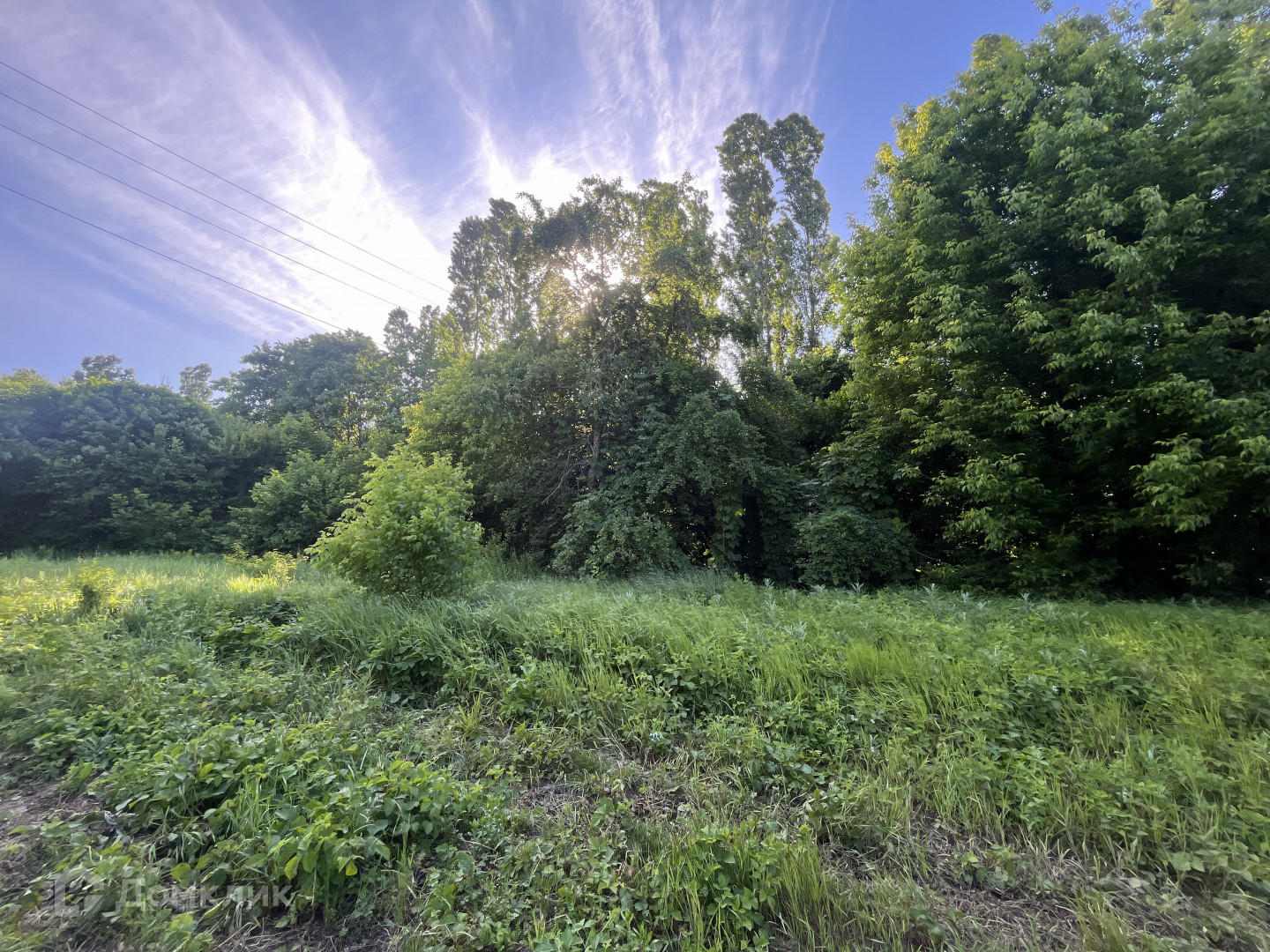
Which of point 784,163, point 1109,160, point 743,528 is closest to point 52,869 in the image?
point 743,528

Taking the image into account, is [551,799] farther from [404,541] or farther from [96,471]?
[96,471]

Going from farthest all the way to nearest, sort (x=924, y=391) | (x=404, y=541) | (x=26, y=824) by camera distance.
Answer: (x=924, y=391)
(x=404, y=541)
(x=26, y=824)

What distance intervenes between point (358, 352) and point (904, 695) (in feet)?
A: 98.7

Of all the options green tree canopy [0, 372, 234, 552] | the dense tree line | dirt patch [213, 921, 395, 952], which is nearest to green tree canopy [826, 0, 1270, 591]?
the dense tree line

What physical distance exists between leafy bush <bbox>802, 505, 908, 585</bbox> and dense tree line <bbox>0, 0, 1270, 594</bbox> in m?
0.05

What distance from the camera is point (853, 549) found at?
28.3 feet

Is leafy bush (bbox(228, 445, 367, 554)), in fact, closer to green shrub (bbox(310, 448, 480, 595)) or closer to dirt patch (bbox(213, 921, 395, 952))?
green shrub (bbox(310, 448, 480, 595))

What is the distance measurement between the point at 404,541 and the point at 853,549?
23.6 ft

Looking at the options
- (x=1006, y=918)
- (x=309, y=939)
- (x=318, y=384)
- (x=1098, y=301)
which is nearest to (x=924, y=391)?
(x=1098, y=301)

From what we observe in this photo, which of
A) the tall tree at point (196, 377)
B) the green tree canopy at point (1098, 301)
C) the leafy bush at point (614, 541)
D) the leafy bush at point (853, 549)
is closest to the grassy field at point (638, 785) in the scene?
the green tree canopy at point (1098, 301)

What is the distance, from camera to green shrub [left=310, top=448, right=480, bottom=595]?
5.54 meters

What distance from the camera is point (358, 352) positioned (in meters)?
26.8

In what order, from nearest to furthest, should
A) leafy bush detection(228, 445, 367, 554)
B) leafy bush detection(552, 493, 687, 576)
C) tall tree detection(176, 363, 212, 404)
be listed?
leafy bush detection(552, 493, 687, 576), leafy bush detection(228, 445, 367, 554), tall tree detection(176, 363, 212, 404)

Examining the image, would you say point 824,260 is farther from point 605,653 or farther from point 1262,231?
point 605,653
